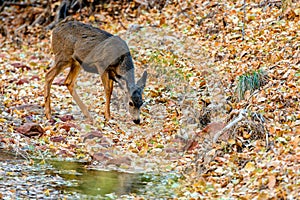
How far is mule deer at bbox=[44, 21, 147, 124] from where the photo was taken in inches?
387

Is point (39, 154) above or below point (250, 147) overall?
below

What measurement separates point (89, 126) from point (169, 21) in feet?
14.6

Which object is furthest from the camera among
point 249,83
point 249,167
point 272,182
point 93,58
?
point 93,58

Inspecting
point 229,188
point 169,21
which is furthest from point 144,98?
point 229,188

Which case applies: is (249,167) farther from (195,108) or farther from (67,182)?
(195,108)

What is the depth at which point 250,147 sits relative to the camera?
23.2ft

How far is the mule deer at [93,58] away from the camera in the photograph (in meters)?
9.83

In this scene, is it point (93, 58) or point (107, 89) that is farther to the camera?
point (93, 58)

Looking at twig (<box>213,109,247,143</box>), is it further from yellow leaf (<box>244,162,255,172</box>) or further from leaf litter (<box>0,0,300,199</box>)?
yellow leaf (<box>244,162,255,172</box>)

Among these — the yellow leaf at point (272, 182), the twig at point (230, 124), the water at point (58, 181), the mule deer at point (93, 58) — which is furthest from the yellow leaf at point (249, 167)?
the mule deer at point (93, 58)

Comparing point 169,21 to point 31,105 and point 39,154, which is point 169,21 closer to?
point 31,105

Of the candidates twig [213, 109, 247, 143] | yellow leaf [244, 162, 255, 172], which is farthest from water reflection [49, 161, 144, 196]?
yellow leaf [244, 162, 255, 172]

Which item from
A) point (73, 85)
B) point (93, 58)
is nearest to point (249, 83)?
point (93, 58)

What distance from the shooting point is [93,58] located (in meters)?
10.1
